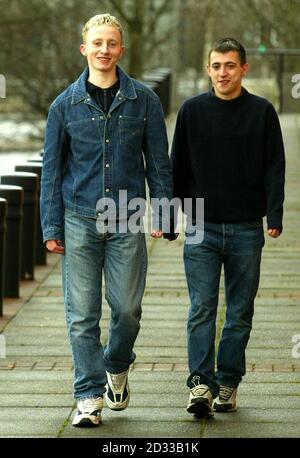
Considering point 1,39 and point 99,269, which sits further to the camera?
point 1,39

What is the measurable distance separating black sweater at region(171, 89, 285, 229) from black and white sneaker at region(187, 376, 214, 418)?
0.81m

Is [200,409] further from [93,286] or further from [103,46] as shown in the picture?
[103,46]

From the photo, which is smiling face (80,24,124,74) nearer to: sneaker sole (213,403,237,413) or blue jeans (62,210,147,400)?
blue jeans (62,210,147,400)

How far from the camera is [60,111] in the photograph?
6.79m

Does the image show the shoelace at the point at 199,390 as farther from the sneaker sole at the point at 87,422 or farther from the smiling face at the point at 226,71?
the smiling face at the point at 226,71

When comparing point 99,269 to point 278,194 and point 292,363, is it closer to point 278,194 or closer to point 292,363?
point 278,194

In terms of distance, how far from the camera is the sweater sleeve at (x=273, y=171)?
689 cm

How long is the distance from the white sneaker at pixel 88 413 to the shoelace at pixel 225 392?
0.66 metres

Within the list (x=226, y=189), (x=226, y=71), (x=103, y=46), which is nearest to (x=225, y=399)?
(x=226, y=189)

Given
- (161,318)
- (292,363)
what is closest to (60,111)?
(292,363)

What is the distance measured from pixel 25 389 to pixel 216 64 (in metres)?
2.14

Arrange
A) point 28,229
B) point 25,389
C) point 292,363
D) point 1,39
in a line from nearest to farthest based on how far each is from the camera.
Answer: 1. point 25,389
2. point 292,363
3. point 28,229
4. point 1,39

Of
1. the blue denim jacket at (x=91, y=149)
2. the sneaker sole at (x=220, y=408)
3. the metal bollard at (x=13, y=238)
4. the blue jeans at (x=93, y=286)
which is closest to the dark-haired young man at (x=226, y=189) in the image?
the sneaker sole at (x=220, y=408)

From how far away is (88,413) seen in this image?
267 inches
